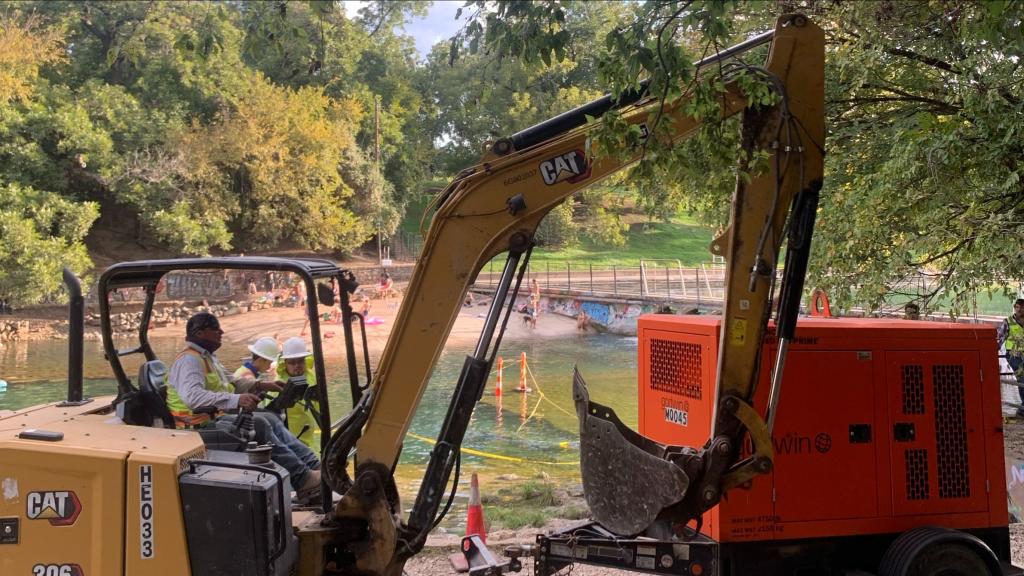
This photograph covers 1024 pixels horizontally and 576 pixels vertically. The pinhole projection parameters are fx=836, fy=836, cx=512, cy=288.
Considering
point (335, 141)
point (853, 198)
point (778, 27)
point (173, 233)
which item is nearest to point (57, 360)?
point (173, 233)

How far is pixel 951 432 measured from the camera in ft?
18.6

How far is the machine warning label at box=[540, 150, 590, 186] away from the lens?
183 inches

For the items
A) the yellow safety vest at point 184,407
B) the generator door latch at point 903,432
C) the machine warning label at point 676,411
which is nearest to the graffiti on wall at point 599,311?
the machine warning label at point 676,411

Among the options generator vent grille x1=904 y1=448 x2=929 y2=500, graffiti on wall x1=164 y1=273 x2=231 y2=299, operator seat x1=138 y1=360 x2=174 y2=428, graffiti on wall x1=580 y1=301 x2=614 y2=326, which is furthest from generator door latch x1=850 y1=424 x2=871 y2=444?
graffiti on wall x1=580 y1=301 x2=614 y2=326

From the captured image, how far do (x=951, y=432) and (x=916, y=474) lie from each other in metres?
0.39

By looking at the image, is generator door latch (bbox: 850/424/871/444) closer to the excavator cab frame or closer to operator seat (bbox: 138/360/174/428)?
the excavator cab frame

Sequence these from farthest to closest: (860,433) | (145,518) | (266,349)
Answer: (266,349) < (860,433) < (145,518)

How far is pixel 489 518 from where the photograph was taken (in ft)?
31.2

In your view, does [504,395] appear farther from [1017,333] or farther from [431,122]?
[431,122]

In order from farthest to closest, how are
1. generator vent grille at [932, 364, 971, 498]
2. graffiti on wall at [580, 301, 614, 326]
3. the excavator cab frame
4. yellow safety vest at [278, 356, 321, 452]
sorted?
graffiti on wall at [580, 301, 614, 326] → generator vent grille at [932, 364, 971, 498] → yellow safety vest at [278, 356, 321, 452] → the excavator cab frame

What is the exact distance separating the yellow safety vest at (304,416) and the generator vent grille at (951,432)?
4115mm

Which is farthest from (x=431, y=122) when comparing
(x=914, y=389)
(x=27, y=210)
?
(x=914, y=389)

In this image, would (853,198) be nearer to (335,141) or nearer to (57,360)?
(57,360)

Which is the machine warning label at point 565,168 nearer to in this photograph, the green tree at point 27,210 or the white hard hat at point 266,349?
the white hard hat at point 266,349
